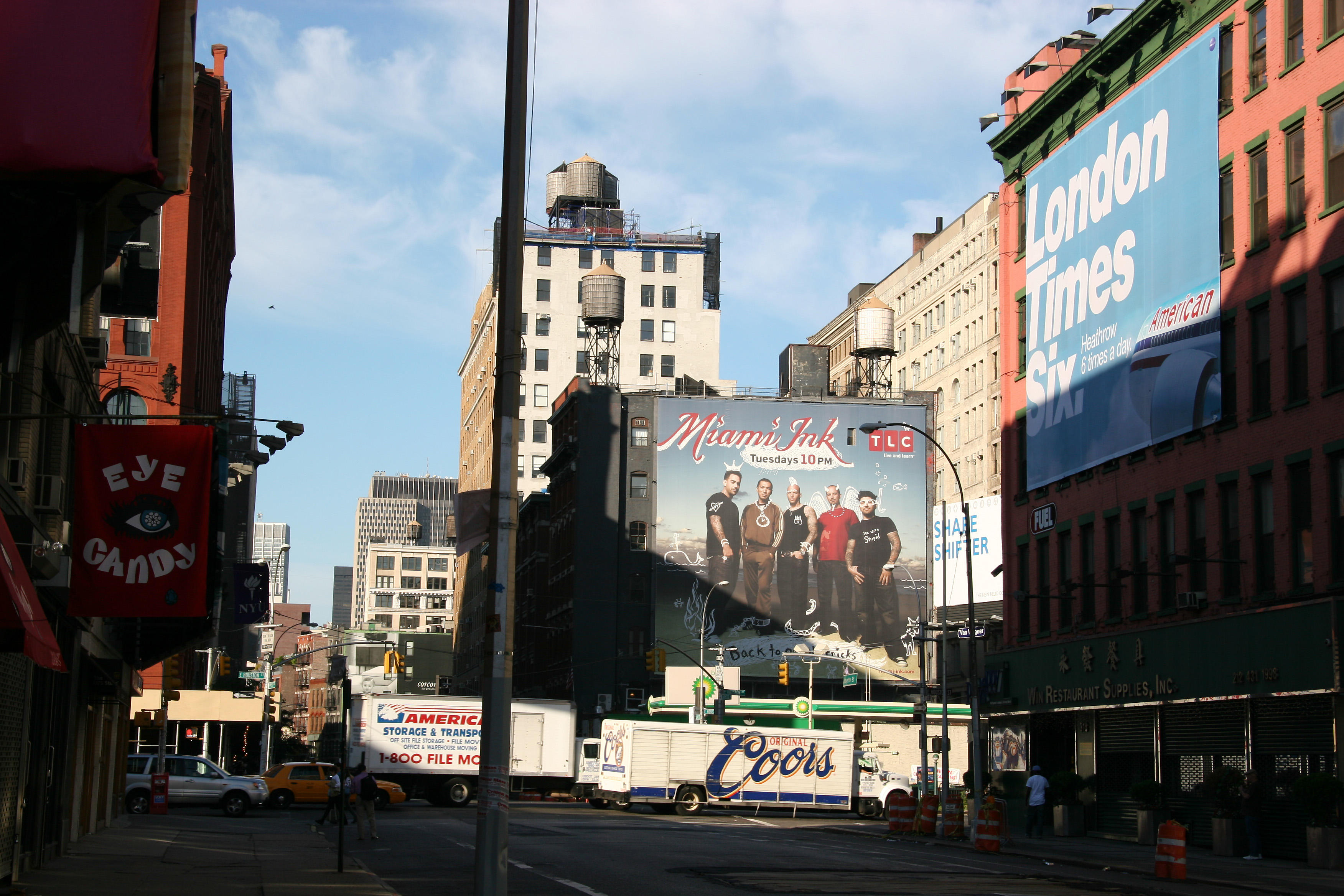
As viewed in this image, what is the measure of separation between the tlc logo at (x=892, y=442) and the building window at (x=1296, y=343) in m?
51.7

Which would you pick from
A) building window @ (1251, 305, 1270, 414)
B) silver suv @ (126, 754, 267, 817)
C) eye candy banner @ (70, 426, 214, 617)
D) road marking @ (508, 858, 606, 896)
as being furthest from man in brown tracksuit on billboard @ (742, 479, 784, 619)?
eye candy banner @ (70, 426, 214, 617)

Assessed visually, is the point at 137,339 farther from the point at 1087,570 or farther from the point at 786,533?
the point at 786,533

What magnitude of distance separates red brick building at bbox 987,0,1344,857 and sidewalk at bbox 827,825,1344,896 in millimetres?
1433

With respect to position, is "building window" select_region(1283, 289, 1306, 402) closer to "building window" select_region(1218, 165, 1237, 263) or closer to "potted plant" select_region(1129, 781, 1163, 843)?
"building window" select_region(1218, 165, 1237, 263)

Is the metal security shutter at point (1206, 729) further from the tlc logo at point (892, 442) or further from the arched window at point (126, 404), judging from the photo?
the tlc logo at point (892, 442)

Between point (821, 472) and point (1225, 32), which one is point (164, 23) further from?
point (821, 472)

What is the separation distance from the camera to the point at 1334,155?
3092 centimetres

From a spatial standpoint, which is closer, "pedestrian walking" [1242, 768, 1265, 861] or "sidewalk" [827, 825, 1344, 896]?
"sidewalk" [827, 825, 1344, 896]

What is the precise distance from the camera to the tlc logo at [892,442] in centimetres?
8475

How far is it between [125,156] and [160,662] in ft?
168

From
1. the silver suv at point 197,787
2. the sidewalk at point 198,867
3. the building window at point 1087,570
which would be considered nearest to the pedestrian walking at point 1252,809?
the building window at point 1087,570

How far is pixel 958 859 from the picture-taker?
28.3 meters

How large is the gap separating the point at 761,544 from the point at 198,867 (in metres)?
61.1

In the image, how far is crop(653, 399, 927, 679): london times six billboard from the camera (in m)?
83.0
